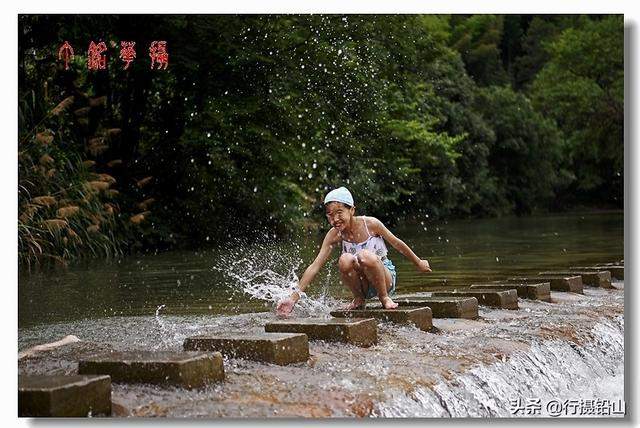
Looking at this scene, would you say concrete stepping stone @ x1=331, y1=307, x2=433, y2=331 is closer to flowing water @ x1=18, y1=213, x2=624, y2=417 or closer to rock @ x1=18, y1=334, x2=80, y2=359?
flowing water @ x1=18, y1=213, x2=624, y2=417

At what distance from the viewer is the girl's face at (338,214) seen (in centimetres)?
691

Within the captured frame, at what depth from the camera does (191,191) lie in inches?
669

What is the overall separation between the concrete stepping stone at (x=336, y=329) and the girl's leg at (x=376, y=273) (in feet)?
2.88

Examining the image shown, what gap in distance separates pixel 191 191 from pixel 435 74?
1511 centimetres

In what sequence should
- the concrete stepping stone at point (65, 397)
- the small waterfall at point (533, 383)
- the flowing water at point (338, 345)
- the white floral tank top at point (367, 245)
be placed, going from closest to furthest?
the concrete stepping stone at point (65, 397) < the flowing water at point (338, 345) < the small waterfall at point (533, 383) < the white floral tank top at point (367, 245)

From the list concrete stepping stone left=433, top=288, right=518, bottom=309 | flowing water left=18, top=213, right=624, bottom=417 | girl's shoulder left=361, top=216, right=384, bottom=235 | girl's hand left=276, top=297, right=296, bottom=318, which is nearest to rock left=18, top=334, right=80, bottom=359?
flowing water left=18, top=213, right=624, bottom=417

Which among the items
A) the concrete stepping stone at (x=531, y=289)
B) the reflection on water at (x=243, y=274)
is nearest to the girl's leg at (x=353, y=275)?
the reflection on water at (x=243, y=274)

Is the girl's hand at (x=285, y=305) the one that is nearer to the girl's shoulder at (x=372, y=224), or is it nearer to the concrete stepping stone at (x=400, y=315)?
the concrete stepping stone at (x=400, y=315)

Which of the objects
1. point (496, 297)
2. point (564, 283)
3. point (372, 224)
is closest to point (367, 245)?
point (372, 224)

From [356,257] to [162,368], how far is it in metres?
2.51

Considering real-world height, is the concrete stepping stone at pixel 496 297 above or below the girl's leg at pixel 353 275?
below

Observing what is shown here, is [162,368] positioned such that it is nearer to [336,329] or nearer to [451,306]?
[336,329]

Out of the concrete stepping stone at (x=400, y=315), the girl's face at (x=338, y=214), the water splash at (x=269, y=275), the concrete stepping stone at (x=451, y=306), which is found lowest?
the water splash at (x=269, y=275)
